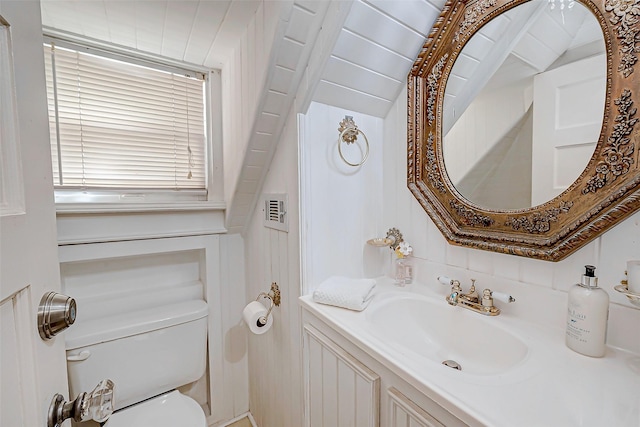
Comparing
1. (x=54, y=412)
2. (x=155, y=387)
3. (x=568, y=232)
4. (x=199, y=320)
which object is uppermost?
(x=568, y=232)

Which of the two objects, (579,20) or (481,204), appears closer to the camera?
(579,20)

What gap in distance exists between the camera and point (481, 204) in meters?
0.91

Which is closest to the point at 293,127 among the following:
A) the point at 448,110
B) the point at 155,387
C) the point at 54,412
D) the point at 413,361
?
the point at 448,110

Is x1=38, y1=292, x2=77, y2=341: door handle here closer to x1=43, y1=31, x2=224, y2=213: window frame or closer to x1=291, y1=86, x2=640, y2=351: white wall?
x1=291, y1=86, x2=640, y2=351: white wall

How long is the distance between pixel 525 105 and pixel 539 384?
74 centimetres

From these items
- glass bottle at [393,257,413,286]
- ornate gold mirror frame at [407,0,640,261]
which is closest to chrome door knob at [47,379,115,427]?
glass bottle at [393,257,413,286]

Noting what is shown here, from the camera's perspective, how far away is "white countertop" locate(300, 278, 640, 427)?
0.47m

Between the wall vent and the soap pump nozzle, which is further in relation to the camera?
the wall vent

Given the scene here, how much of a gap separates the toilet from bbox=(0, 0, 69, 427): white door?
846 mm

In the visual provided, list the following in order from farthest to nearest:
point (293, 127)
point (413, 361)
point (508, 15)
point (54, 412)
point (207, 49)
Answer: point (207, 49) < point (293, 127) < point (508, 15) < point (413, 361) < point (54, 412)

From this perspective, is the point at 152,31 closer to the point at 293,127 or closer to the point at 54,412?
the point at 293,127

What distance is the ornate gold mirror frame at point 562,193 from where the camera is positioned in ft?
2.07

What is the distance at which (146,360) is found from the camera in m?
1.32

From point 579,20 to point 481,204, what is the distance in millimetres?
531
